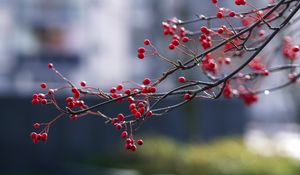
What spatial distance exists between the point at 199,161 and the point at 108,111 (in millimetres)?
4067

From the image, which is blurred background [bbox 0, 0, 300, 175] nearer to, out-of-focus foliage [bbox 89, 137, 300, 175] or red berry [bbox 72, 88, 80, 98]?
out-of-focus foliage [bbox 89, 137, 300, 175]

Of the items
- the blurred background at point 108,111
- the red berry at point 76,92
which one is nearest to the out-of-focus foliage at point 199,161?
the blurred background at point 108,111

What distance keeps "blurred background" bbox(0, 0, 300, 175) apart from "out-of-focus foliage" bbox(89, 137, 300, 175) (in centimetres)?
2

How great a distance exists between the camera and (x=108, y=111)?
1495 cm

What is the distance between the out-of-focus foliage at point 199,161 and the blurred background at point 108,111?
2cm

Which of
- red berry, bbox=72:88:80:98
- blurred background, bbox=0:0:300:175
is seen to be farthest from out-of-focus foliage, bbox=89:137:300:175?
red berry, bbox=72:88:80:98

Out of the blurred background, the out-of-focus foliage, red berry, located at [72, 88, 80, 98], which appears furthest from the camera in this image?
the blurred background

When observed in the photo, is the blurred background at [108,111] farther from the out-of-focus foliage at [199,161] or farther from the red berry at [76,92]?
the red berry at [76,92]

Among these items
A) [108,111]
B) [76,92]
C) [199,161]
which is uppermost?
[108,111]

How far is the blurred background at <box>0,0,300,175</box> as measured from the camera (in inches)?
477

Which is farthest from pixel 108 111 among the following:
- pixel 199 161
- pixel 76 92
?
pixel 76 92

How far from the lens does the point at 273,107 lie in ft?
113

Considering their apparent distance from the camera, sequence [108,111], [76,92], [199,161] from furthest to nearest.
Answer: [108,111] → [199,161] → [76,92]

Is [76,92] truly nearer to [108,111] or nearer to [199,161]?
[199,161]
